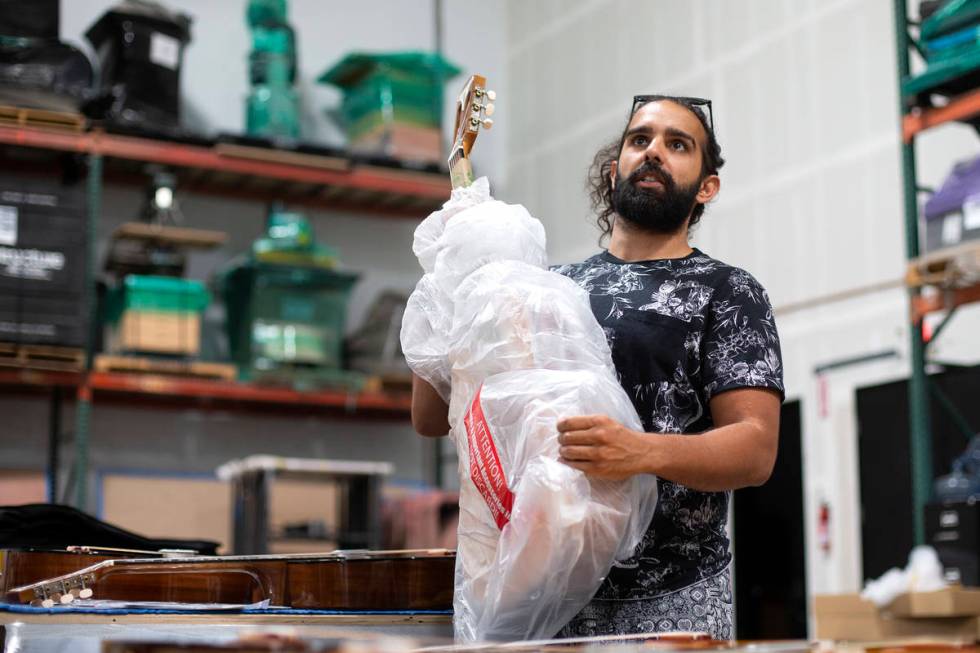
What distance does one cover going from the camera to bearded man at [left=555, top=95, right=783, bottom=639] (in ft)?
6.85

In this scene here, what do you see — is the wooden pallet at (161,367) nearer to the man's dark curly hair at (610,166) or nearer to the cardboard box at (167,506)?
the cardboard box at (167,506)

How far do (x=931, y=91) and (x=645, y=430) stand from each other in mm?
4076

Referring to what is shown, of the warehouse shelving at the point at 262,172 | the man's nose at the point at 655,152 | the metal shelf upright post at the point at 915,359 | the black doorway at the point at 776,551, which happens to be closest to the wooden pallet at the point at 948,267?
the metal shelf upright post at the point at 915,359

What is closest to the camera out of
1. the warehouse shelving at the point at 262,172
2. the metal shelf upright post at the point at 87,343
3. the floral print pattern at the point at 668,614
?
the floral print pattern at the point at 668,614

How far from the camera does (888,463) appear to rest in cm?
668

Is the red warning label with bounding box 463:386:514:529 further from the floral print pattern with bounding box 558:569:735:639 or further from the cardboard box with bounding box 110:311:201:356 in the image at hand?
the cardboard box with bounding box 110:311:201:356

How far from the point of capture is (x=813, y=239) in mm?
7258

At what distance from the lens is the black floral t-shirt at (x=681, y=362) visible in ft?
7.30

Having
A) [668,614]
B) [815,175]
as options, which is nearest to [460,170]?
[668,614]

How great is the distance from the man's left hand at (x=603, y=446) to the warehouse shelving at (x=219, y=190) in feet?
20.5

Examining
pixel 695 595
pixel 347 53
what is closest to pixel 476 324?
pixel 695 595

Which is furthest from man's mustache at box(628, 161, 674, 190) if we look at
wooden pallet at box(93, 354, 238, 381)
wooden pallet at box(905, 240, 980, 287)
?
wooden pallet at box(93, 354, 238, 381)

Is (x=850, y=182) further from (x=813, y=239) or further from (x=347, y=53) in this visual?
(x=347, y=53)

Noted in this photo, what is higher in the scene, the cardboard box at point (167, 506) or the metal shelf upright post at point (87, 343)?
the metal shelf upright post at point (87, 343)
